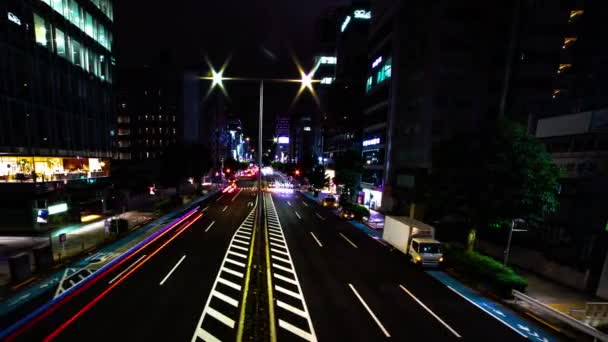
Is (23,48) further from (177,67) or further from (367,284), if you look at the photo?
(177,67)

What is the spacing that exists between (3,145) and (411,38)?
1911 inches

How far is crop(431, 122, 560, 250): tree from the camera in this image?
1525 cm

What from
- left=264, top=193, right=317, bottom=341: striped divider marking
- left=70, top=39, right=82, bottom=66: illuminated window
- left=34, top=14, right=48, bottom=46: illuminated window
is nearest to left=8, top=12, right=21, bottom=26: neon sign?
left=34, top=14, right=48, bottom=46: illuminated window

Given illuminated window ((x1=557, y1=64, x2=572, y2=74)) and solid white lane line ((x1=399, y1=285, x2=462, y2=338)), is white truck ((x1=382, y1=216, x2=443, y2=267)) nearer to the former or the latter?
solid white lane line ((x1=399, y1=285, x2=462, y2=338))

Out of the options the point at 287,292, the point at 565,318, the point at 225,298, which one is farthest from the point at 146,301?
the point at 565,318

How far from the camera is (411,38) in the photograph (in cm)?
3712

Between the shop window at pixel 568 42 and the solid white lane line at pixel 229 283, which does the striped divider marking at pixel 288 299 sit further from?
the shop window at pixel 568 42

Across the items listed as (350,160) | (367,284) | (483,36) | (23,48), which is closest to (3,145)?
(23,48)

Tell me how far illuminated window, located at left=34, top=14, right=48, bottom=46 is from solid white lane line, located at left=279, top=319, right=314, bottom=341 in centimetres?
3614

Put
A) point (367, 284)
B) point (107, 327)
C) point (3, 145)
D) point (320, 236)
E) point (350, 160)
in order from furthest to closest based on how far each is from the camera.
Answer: point (350, 160), point (320, 236), point (3, 145), point (367, 284), point (107, 327)

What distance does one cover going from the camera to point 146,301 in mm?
12633

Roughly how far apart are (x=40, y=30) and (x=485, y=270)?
148 ft

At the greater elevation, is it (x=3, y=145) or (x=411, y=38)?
(x=411, y=38)

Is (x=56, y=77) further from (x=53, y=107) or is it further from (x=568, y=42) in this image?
(x=568, y=42)
